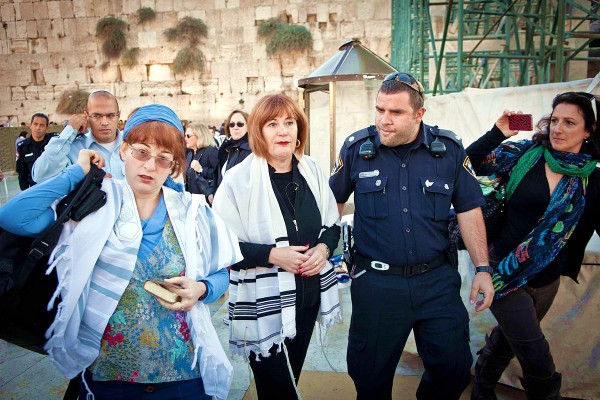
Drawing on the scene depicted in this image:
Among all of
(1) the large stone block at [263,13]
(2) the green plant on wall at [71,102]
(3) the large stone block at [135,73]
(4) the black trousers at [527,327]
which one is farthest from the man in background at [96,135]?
(2) the green plant on wall at [71,102]

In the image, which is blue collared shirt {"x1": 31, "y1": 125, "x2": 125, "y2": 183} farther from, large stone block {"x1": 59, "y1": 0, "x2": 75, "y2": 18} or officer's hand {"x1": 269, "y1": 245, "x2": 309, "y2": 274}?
large stone block {"x1": 59, "y1": 0, "x2": 75, "y2": 18}

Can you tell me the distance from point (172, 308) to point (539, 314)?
1.99 m

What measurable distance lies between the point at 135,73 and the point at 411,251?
1873 cm

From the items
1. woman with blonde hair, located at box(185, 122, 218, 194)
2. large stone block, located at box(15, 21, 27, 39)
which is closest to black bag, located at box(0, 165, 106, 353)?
woman with blonde hair, located at box(185, 122, 218, 194)

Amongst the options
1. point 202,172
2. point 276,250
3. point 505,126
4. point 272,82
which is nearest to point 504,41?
point 202,172

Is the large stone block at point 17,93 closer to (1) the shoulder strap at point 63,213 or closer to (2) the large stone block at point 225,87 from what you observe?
(2) the large stone block at point 225,87

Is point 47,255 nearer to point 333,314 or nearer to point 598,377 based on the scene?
point 333,314

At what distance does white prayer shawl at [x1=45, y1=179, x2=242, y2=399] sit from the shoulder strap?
3 cm

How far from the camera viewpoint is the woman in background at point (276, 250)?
209 cm

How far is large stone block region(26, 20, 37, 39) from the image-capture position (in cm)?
1906

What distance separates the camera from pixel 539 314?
2387 mm

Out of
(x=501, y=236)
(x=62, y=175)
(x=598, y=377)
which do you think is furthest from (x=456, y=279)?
(x=62, y=175)

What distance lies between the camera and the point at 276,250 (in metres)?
2.04

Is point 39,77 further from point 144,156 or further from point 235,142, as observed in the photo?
point 144,156
